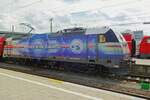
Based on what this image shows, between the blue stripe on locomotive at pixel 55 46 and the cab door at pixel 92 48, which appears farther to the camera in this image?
the blue stripe on locomotive at pixel 55 46

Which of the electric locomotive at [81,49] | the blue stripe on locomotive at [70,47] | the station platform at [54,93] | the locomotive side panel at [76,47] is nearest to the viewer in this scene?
the station platform at [54,93]

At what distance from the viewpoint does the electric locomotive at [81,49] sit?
16141mm

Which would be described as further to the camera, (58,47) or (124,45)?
(58,47)

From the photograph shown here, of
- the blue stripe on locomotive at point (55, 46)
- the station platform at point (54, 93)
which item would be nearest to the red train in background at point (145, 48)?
the blue stripe on locomotive at point (55, 46)

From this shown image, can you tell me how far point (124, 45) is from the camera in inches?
653

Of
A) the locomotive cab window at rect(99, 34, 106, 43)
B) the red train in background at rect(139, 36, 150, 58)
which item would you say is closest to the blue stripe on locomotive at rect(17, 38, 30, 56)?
the locomotive cab window at rect(99, 34, 106, 43)

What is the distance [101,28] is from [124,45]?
5.51 feet

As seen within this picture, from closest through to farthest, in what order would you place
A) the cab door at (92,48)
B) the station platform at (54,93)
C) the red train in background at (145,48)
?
the station platform at (54,93), the cab door at (92,48), the red train in background at (145,48)

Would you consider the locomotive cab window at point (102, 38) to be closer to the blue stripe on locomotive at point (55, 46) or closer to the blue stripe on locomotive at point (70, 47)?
the blue stripe on locomotive at point (70, 47)

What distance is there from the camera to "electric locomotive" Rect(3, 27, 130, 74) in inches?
635

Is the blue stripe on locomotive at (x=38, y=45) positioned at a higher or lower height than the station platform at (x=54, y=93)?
higher

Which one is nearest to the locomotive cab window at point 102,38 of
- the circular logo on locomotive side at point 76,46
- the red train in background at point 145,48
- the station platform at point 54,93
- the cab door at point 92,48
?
the cab door at point 92,48

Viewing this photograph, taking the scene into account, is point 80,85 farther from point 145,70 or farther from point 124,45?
point 145,70

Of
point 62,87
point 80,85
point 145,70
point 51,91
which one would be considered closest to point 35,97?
point 51,91
